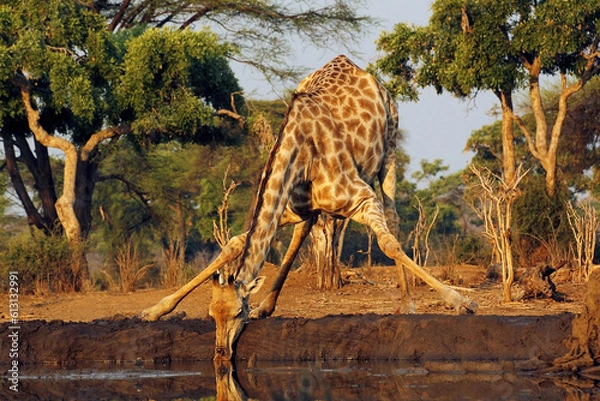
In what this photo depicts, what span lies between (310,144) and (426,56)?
45.6 feet

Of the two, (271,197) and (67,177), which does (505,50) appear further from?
(271,197)

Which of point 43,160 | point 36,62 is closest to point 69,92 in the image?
point 36,62

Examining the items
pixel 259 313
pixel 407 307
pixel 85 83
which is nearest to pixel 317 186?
pixel 259 313

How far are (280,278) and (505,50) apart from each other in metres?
13.1

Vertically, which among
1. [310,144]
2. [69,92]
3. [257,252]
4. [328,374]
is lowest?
[328,374]

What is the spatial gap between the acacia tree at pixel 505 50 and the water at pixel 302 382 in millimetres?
13755

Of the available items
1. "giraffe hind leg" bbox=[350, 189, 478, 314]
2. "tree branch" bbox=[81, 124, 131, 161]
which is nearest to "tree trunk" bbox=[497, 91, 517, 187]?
"tree branch" bbox=[81, 124, 131, 161]

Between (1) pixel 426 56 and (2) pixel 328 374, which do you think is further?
(1) pixel 426 56

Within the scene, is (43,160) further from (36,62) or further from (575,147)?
(575,147)

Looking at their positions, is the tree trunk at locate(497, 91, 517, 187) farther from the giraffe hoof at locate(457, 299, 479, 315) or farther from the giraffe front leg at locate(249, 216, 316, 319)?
the giraffe hoof at locate(457, 299, 479, 315)

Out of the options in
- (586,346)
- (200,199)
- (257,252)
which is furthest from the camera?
(200,199)

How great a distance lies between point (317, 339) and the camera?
9.02 m

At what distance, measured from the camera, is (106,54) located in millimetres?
20281

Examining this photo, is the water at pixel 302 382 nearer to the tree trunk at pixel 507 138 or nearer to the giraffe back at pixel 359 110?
the giraffe back at pixel 359 110
